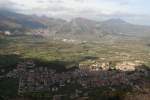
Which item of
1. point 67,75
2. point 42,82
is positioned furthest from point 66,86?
point 67,75

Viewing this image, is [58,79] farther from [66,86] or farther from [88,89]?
[88,89]

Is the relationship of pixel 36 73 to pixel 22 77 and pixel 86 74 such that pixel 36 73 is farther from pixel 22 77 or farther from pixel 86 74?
pixel 86 74

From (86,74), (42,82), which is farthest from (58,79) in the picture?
(86,74)

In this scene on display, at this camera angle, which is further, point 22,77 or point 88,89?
point 22,77

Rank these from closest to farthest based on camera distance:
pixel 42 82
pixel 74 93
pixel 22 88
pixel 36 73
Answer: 1. pixel 74 93
2. pixel 22 88
3. pixel 42 82
4. pixel 36 73

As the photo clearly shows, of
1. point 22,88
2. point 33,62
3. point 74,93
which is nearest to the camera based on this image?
point 74,93

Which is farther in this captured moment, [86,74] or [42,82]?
[86,74]

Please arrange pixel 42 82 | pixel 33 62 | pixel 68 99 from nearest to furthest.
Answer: pixel 68 99 < pixel 42 82 < pixel 33 62

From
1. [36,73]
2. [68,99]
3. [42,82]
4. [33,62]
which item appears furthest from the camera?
[33,62]
